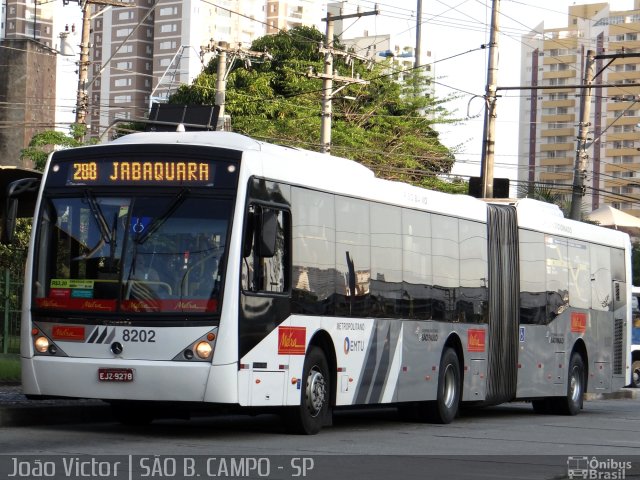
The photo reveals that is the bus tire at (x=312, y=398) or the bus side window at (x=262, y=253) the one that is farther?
the bus tire at (x=312, y=398)

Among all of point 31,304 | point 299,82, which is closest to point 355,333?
point 31,304

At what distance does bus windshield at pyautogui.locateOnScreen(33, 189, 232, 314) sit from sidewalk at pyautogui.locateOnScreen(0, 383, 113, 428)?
53.9 inches

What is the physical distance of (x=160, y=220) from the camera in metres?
13.7

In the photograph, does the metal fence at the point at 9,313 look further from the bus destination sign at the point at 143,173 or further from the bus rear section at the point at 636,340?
the bus rear section at the point at 636,340

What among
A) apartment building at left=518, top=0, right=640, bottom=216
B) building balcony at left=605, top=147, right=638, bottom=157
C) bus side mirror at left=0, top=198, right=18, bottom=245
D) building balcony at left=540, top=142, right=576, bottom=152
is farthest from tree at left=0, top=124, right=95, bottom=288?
building balcony at left=540, top=142, right=576, bottom=152

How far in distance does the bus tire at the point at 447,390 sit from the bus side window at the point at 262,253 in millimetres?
4823

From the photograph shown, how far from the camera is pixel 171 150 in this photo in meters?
14.1

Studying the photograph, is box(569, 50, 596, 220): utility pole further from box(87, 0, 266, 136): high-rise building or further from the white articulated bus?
box(87, 0, 266, 136): high-rise building

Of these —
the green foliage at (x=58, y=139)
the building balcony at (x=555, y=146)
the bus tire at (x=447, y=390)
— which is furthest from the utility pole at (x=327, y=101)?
the building balcony at (x=555, y=146)

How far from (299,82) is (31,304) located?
46.7m

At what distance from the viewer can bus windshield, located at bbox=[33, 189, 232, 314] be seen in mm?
13531

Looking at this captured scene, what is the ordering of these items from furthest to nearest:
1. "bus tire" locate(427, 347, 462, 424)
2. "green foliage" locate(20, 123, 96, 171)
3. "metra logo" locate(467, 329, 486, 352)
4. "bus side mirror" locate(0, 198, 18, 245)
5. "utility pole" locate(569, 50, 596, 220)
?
1. "utility pole" locate(569, 50, 596, 220)
2. "green foliage" locate(20, 123, 96, 171)
3. "metra logo" locate(467, 329, 486, 352)
4. "bus tire" locate(427, 347, 462, 424)
5. "bus side mirror" locate(0, 198, 18, 245)

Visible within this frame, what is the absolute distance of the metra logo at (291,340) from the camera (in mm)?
14117

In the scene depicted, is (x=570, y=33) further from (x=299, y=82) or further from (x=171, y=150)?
(x=171, y=150)
